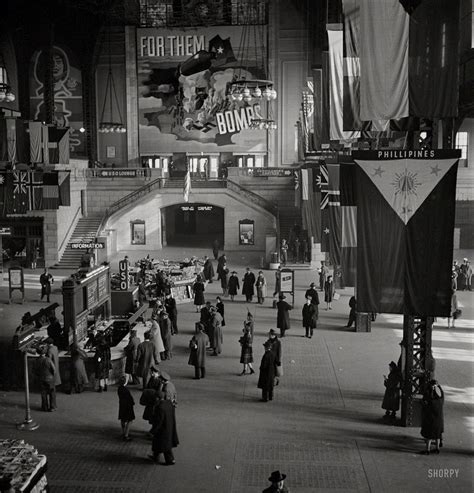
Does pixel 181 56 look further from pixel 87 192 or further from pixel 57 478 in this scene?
pixel 57 478

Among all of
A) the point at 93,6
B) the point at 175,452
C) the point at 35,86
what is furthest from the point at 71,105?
the point at 175,452

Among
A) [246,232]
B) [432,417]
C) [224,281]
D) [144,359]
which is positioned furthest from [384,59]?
[246,232]

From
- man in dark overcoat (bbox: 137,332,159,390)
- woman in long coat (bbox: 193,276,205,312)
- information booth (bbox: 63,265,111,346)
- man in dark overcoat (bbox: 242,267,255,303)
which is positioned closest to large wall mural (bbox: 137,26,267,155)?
man in dark overcoat (bbox: 242,267,255,303)

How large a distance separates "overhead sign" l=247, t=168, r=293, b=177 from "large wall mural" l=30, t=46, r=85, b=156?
1354cm

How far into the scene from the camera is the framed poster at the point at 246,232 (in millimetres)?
40281

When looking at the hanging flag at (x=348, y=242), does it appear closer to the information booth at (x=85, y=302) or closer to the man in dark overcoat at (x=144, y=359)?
the man in dark overcoat at (x=144, y=359)

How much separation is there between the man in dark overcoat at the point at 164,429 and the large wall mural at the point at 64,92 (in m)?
37.5

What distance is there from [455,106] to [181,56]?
38410mm

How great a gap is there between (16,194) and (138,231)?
11970mm

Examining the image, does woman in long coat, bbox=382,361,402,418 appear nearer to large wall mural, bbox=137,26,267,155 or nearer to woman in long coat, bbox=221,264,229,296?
woman in long coat, bbox=221,264,229,296

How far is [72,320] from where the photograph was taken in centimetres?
1730

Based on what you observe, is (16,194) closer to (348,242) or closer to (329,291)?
(329,291)

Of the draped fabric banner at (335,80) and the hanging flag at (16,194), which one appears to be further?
the hanging flag at (16,194)

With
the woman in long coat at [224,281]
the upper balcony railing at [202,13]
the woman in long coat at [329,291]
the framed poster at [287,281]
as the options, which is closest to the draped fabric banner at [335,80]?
the framed poster at [287,281]
